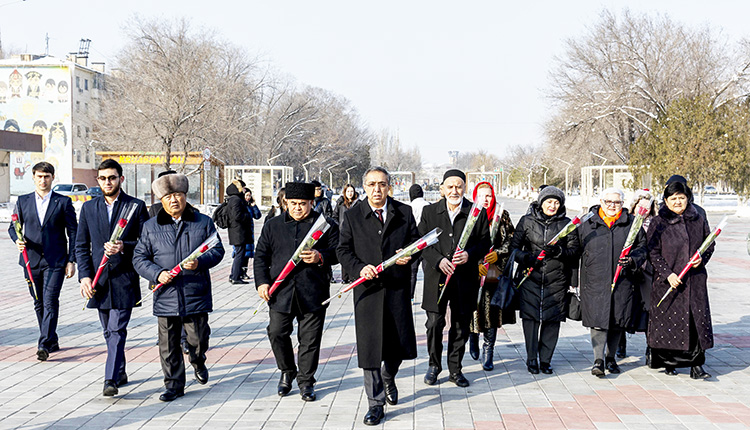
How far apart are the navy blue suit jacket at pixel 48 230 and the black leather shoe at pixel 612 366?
195 inches

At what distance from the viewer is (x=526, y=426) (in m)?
5.21

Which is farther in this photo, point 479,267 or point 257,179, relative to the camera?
point 257,179

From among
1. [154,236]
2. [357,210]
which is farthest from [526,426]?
[154,236]

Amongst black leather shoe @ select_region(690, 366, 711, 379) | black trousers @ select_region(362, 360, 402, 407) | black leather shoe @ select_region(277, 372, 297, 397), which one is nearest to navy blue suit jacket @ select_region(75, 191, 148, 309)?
black leather shoe @ select_region(277, 372, 297, 397)

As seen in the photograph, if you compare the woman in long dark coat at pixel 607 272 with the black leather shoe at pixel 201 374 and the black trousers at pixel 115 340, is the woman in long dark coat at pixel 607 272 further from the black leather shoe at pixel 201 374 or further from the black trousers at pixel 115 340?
the black trousers at pixel 115 340

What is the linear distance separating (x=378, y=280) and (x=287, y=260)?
75cm

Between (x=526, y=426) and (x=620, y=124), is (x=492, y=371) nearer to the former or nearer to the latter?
(x=526, y=426)

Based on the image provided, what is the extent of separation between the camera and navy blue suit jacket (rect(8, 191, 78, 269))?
7.29 meters

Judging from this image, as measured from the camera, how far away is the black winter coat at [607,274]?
6695 millimetres

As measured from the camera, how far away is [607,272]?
6.71m

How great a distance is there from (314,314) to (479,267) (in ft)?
4.79

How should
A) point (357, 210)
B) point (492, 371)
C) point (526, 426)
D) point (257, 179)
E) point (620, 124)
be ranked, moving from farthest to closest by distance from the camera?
point (620, 124) < point (257, 179) < point (492, 371) < point (357, 210) < point (526, 426)

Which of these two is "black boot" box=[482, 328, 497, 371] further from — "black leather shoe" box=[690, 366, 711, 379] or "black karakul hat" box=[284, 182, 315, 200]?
"black karakul hat" box=[284, 182, 315, 200]

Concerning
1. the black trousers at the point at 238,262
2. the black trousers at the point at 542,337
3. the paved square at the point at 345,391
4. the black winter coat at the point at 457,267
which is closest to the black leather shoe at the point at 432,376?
the paved square at the point at 345,391
